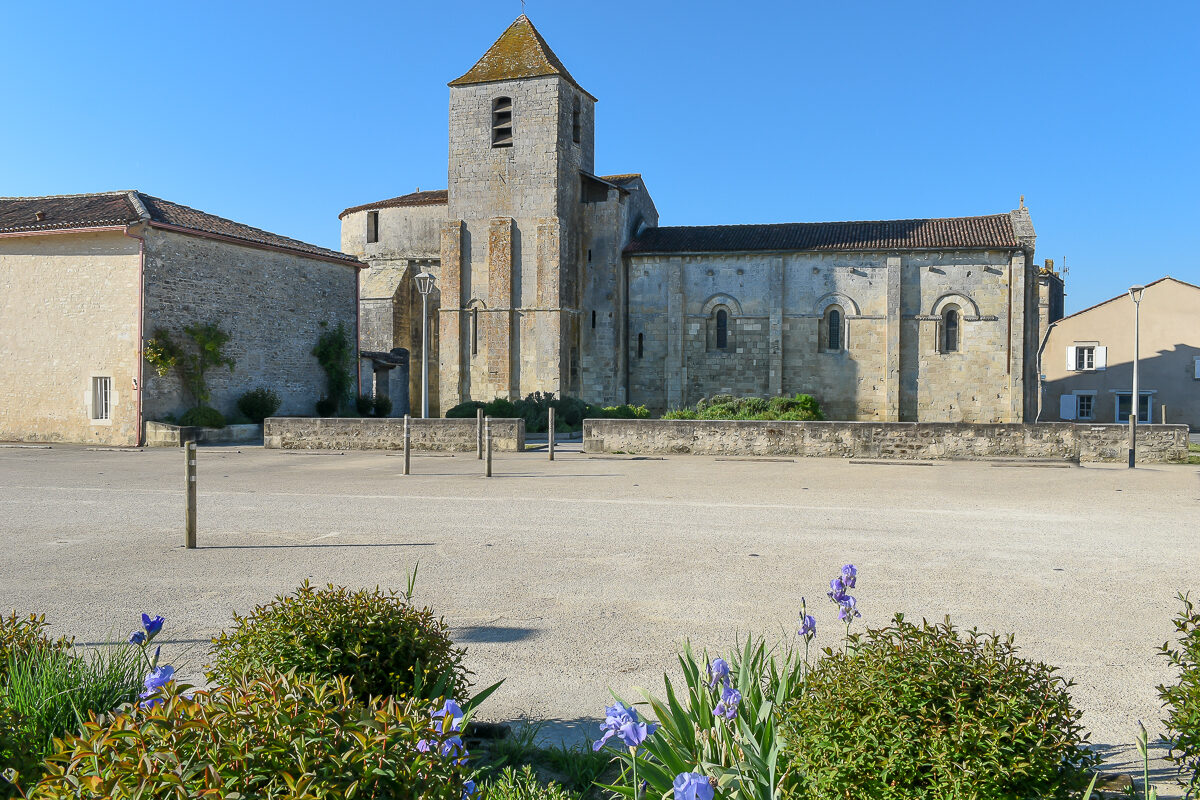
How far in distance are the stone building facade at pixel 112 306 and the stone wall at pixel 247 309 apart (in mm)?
44

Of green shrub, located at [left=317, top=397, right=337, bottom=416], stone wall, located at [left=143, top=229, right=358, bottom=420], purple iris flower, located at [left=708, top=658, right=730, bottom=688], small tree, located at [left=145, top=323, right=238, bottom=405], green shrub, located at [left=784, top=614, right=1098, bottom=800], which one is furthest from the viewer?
green shrub, located at [left=317, top=397, right=337, bottom=416]

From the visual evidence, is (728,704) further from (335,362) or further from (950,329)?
(950,329)

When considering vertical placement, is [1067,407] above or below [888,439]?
above

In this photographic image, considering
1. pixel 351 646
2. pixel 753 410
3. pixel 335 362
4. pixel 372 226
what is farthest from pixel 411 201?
pixel 351 646

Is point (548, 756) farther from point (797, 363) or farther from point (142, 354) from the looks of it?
point (797, 363)

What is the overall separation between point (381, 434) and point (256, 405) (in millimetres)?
8190

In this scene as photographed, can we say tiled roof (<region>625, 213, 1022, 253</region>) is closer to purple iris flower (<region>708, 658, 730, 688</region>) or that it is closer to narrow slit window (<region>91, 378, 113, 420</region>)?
narrow slit window (<region>91, 378, 113, 420</region>)

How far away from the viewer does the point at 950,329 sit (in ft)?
116

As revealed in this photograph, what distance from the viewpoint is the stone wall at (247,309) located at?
81.6ft

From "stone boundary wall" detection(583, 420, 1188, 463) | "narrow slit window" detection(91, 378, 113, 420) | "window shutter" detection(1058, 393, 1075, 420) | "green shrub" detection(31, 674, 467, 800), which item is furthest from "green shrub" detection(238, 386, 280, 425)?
"window shutter" detection(1058, 393, 1075, 420)

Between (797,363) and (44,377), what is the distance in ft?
89.3

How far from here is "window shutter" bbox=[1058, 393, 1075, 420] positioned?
Result: 4328 cm

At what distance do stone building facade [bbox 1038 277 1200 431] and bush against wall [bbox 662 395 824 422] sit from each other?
1726 centimetres

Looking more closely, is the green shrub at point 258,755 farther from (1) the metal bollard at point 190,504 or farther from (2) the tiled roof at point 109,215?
(2) the tiled roof at point 109,215
